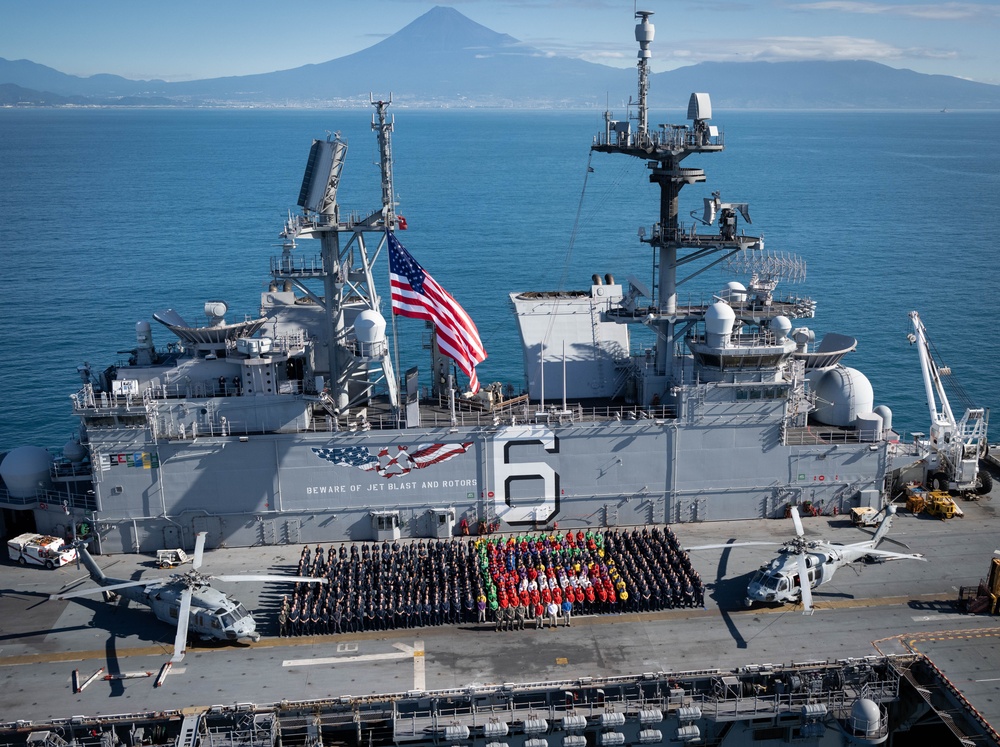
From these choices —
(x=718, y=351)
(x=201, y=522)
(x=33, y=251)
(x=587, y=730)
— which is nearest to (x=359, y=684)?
(x=587, y=730)

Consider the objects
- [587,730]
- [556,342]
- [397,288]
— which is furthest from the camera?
[556,342]

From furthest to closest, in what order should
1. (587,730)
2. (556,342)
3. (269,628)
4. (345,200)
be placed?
1. (345,200)
2. (556,342)
3. (269,628)
4. (587,730)

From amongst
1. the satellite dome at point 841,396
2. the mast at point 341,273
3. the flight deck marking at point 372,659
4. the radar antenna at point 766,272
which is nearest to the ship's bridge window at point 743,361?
the radar antenna at point 766,272

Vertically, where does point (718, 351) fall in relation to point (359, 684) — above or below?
above

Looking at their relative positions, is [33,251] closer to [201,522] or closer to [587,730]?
[201,522]

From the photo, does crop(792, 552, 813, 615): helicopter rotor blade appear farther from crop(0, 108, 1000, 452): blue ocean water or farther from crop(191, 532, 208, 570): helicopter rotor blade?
crop(0, 108, 1000, 452): blue ocean water

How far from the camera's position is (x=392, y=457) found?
126ft

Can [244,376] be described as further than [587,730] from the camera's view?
Yes

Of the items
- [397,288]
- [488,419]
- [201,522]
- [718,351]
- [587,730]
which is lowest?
[587,730]

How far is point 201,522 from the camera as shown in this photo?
125ft

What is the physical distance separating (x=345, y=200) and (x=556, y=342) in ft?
284

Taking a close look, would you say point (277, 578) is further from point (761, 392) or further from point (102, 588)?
point (761, 392)

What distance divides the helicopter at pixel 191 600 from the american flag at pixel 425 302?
1126cm

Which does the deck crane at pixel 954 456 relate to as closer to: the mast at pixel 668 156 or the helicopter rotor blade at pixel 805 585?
the helicopter rotor blade at pixel 805 585
